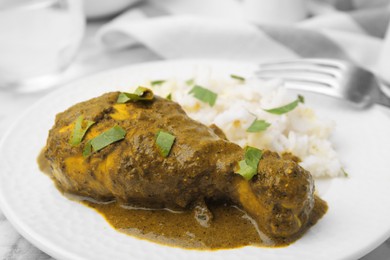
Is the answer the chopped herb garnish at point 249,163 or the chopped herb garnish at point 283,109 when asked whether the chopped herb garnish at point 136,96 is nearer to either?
the chopped herb garnish at point 249,163

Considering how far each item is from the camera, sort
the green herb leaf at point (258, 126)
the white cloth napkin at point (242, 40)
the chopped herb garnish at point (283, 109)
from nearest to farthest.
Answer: the green herb leaf at point (258, 126), the chopped herb garnish at point (283, 109), the white cloth napkin at point (242, 40)

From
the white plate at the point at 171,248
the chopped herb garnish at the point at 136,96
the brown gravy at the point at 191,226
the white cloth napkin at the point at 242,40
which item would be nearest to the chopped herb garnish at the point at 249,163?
the brown gravy at the point at 191,226

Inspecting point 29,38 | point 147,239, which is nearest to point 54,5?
point 29,38

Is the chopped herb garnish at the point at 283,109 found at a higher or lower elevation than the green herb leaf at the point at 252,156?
lower

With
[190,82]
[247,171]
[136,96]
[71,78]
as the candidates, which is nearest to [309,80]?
[190,82]

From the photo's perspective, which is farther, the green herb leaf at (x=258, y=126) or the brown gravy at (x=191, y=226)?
the green herb leaf at (x=258, y=126)
